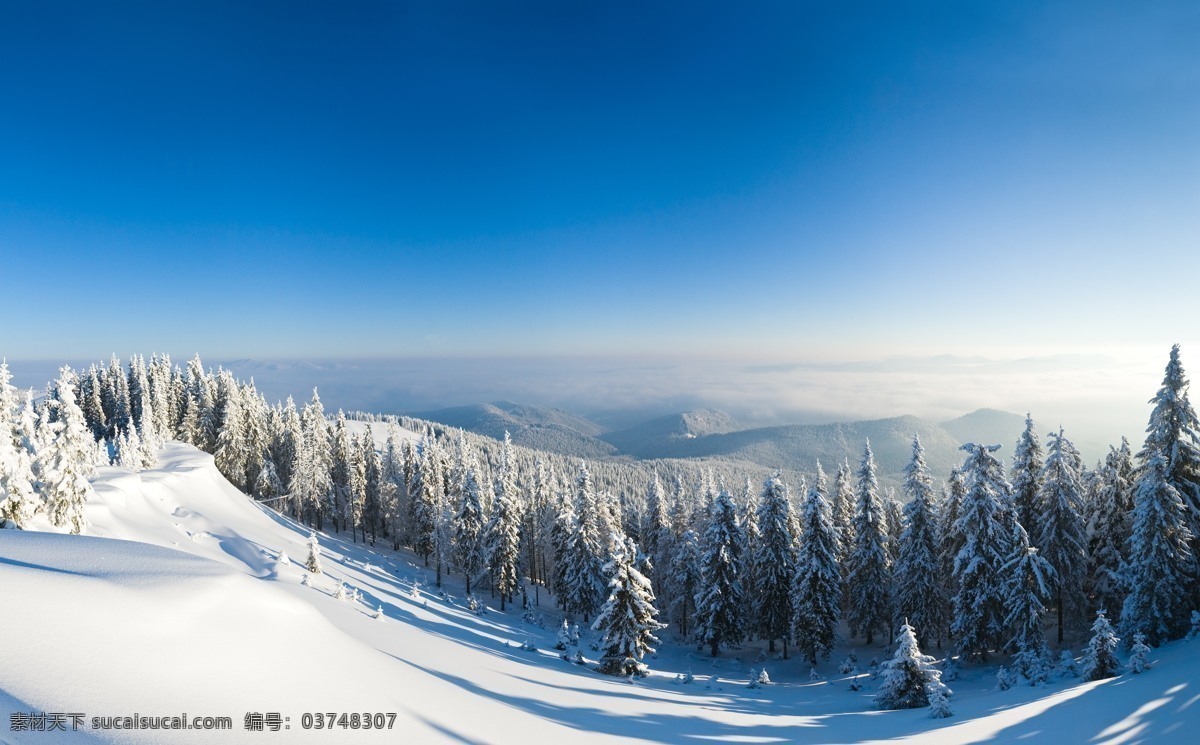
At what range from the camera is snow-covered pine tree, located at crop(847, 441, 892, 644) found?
32812 millimetres

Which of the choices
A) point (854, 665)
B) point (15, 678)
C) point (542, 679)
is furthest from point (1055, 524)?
point (15, 678)

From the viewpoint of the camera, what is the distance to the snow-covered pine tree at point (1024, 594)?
2502 centimetres

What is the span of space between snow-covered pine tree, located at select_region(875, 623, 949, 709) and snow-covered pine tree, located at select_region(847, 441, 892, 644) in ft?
45.0

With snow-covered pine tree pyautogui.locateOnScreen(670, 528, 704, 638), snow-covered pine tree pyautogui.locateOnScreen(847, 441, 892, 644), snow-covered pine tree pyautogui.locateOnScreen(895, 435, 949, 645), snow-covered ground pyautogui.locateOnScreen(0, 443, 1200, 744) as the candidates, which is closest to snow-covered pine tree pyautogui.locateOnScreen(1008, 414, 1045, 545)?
snow-covered pine tree pyautogui.locateOnScreen(895, 435, 949, 645)

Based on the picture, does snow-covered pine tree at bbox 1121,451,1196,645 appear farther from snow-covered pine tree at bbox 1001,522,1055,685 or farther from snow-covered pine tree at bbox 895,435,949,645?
snow-covered pine tree at bbox 895,435,949,645

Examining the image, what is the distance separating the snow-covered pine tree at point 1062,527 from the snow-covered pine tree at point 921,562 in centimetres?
522

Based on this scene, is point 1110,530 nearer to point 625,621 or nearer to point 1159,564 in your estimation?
point 1159,564

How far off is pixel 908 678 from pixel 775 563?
14248 mm

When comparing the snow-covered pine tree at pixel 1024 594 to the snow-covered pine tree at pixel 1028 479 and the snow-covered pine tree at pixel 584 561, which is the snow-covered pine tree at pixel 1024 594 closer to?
the snow-covered pine tree at pixel 1028 479

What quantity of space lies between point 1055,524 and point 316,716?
35.6 meters

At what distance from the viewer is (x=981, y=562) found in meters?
26.8

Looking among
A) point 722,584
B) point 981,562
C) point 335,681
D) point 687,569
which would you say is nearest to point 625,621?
point 722,584

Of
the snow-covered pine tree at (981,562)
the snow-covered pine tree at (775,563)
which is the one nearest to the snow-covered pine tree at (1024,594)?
the snow-covered pine tree at (981,562)

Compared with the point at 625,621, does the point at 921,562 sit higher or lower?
higher
